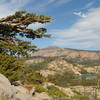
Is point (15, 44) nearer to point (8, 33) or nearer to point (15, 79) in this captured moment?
point (8, 33)

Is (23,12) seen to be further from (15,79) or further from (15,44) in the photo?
(15,79)

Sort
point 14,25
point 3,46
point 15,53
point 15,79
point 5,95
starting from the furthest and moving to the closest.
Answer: point 14,25, point 15,53, point 3,46, point 15,79, point 5,95

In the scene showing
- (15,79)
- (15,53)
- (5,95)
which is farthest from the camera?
(15,53)

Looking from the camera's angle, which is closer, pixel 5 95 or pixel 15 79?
pixel 5 95

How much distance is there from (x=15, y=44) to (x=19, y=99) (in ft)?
48.5

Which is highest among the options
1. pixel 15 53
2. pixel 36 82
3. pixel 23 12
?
pixel 23 12

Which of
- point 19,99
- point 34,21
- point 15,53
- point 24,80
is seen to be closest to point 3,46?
point 15,53

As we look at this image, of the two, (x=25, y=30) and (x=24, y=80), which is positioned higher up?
(x=25, y=30)

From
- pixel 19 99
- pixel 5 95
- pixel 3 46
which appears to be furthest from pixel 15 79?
pixel 5 95

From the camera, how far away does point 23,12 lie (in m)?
27.2

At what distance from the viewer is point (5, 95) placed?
10.2 meters

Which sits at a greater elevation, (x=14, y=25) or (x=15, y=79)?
(x=14, y=25)

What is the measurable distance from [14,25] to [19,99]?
16757 mm

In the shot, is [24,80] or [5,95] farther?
[24,80]
